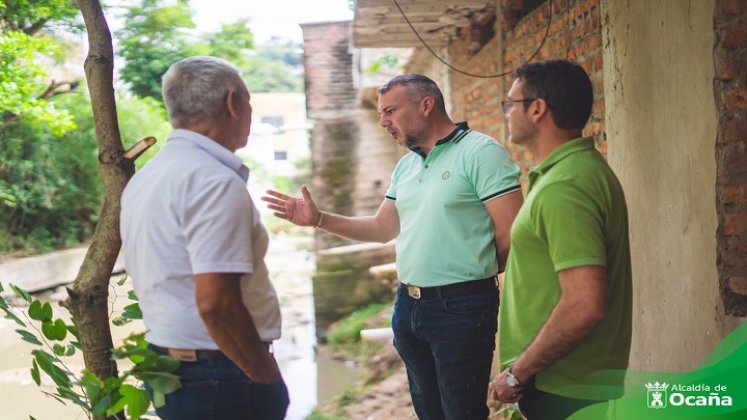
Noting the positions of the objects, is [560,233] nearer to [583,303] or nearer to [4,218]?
[583,303]

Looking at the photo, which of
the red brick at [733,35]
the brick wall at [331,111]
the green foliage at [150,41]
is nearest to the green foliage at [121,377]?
the red brick at [733,35]

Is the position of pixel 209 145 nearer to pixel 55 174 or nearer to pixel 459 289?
pixel 459 289

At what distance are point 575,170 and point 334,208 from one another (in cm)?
1097

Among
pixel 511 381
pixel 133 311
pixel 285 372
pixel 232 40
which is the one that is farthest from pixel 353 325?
pixel 232 40

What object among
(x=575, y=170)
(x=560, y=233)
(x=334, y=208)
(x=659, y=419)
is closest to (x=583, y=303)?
(x=560, y=233)

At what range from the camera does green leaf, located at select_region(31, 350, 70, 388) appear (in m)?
1.80

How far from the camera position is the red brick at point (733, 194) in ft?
7.48

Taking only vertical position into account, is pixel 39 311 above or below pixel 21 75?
below

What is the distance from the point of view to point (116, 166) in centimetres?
199

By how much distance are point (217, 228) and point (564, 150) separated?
35.4 inches

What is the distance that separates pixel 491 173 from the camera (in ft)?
7.56

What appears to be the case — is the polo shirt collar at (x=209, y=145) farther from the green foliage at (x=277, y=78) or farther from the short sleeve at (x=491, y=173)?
the green foliage at (x=277, y=78)

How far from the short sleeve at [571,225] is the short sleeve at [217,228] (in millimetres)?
724
